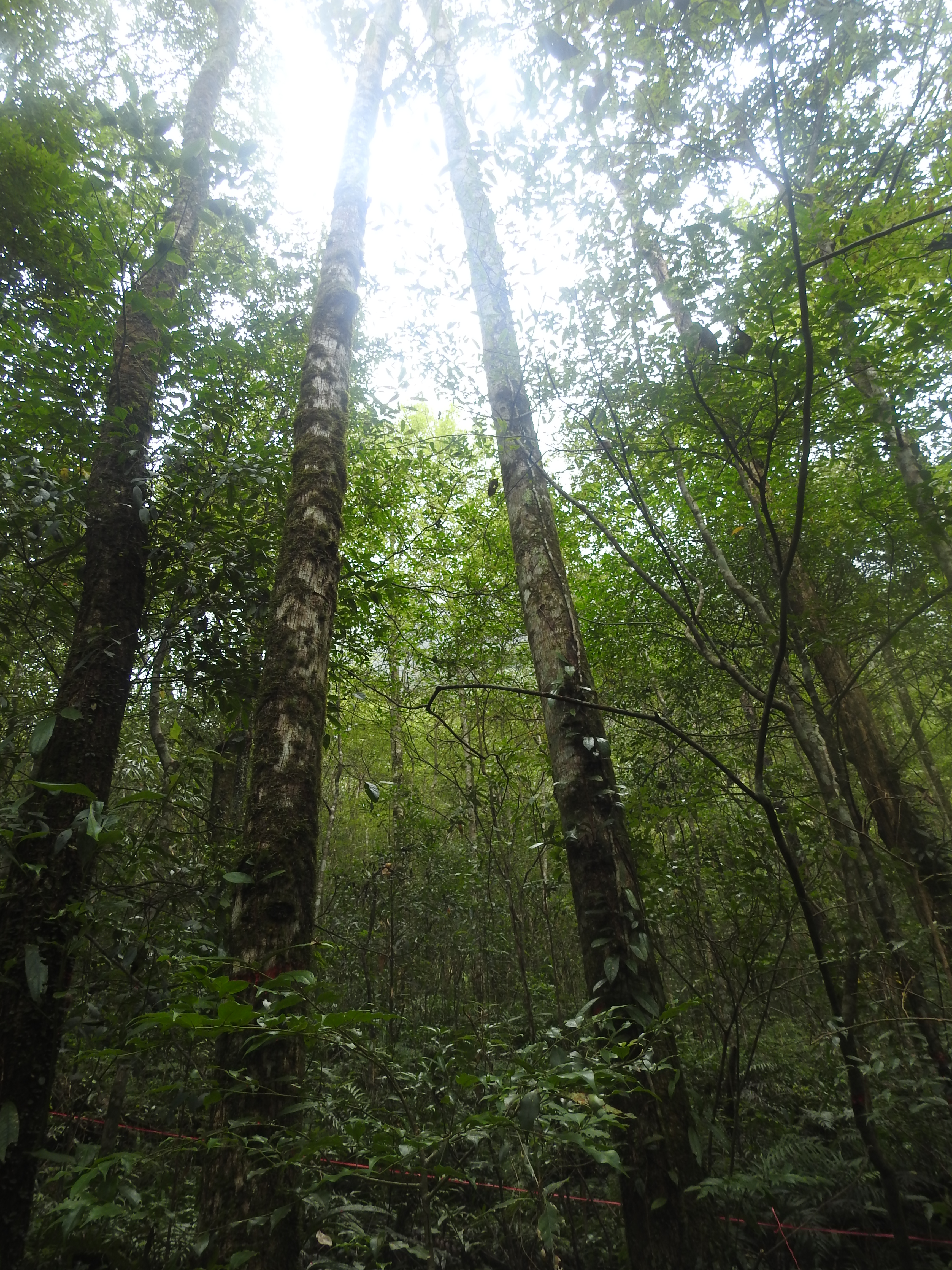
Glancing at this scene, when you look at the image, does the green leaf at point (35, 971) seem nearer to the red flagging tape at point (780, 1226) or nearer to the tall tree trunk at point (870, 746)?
the red flagging tape at point (780, 1226)

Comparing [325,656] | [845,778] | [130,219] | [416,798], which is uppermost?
[130,219]

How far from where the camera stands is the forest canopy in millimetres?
1957

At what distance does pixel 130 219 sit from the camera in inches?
252

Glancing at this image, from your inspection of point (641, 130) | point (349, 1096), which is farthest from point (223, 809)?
point (641, 130)

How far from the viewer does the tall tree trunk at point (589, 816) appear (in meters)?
2.27

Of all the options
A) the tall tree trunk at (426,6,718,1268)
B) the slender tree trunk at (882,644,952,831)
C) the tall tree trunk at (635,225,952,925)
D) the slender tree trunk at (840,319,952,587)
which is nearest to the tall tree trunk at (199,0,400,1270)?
the tall tree trunk at (426,6,718,1268)

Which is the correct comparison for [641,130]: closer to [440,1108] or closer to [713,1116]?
[440,1108]

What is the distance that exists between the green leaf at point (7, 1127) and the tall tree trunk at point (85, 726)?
32 centimetres

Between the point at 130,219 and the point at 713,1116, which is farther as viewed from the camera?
the point at 130,219

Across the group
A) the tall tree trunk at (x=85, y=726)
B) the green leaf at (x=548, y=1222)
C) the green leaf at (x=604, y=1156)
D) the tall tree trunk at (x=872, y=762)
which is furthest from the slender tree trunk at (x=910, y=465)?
the tall tree trunk at (x=85, y=726)

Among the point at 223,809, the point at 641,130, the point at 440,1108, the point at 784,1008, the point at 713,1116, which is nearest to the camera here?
the point at 440,1108

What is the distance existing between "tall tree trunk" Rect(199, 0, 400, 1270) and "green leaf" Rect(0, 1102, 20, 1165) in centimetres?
51

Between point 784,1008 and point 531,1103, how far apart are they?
1126 centimetres

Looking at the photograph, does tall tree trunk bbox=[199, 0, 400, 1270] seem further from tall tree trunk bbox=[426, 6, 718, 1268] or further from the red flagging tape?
tall tree trunk bbox=[426, 6, 718, 1268]
